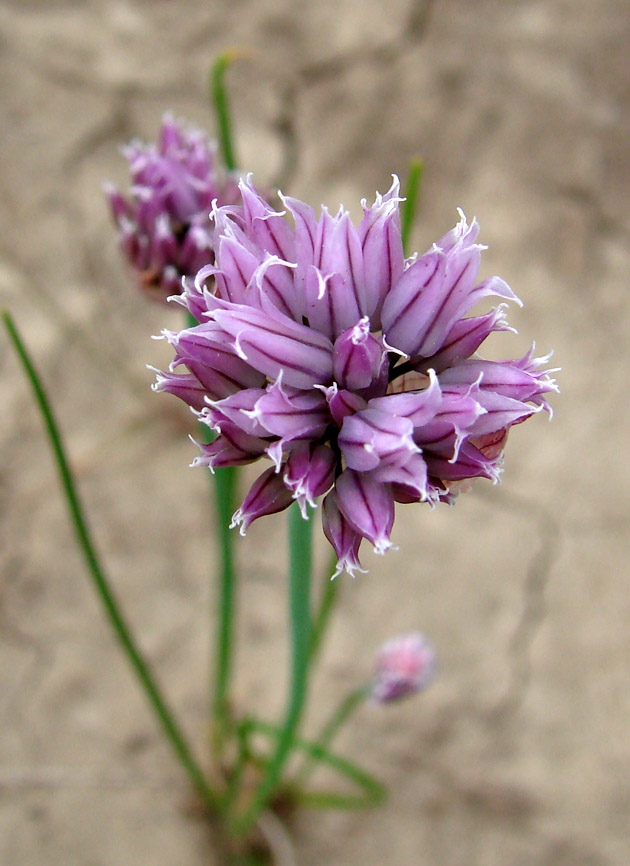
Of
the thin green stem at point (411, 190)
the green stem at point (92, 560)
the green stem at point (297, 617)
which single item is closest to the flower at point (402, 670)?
the green stem at point (297, 617)

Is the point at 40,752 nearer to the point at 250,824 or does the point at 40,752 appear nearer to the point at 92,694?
the point at 92,694

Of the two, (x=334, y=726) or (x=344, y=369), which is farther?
(x=334, y=726)

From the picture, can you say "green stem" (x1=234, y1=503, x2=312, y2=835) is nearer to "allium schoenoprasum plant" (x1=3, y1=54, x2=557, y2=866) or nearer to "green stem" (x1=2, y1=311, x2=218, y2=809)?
"allium schoenoprasum plant" (x1=3, y1=54, x2=557, y2=866)

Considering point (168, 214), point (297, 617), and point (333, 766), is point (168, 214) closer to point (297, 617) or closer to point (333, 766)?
point (297, 617)

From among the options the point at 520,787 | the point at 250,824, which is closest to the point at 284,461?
the point at 250,824

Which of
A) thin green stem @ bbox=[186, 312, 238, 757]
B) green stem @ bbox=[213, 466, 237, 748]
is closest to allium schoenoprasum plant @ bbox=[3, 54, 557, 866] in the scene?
thin green stem @ bbox=[186, 312, 238, 757]

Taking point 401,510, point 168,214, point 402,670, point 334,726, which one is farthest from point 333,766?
point 168,214
